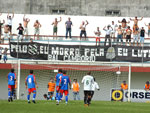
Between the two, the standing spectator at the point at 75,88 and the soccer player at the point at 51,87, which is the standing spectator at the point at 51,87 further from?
the standing spectator at the point at 75,88

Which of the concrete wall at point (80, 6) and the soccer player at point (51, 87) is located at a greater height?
the concrete wall at point (80, 6)

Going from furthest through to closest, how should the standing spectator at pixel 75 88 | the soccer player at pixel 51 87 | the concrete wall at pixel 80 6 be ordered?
the concrete wall at pixel 80 6
the standing spectator at pixel 75 88
the soccer player at pixel 51 87

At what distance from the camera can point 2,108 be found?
2152cm

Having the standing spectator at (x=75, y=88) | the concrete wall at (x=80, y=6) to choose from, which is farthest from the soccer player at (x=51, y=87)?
the concrete wall at (x=80, y=6)

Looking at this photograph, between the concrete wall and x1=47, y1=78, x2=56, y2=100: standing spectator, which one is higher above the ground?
the concrete wall

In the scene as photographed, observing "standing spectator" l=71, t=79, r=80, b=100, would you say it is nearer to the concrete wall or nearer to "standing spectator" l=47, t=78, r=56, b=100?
"standing spectator" l=47, t=78, r=56, b=100

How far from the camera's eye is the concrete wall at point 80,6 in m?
45.0

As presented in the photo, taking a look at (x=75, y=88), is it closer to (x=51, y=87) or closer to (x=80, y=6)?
(x=51, y=87)

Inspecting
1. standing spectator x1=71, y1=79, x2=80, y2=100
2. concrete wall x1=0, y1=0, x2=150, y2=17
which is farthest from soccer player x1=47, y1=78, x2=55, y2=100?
concrete wall x1=0, y1=0, x2=150, y2=17

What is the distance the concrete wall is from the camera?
148ft

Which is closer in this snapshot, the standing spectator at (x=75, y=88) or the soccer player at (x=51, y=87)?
the soccer player at (x=51, y=87)

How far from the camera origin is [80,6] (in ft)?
149

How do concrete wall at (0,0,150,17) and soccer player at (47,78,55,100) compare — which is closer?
soccer player at (47,78,55,100)

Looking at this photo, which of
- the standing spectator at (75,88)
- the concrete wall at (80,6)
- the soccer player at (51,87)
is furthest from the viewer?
the concrete wall at (80,6)
